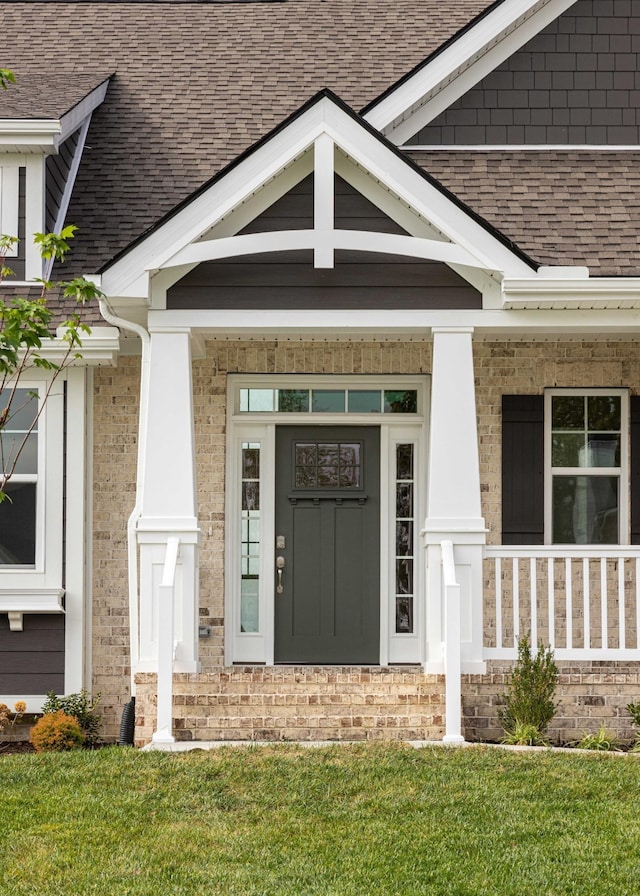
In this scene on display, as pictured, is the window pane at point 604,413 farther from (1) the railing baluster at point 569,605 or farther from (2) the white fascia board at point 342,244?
(2) the white fascia board at point 342,244

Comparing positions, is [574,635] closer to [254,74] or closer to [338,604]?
[338,604]

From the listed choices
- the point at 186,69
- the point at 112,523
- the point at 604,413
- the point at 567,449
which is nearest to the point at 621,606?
the point at 567,449

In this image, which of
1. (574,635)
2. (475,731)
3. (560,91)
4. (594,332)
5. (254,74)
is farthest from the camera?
(254,74)

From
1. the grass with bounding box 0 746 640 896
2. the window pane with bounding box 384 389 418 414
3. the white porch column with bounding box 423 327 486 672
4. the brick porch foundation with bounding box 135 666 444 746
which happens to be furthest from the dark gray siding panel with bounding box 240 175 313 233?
the grass with bounding box 0 746 640 896

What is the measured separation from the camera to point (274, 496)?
10.8 meters

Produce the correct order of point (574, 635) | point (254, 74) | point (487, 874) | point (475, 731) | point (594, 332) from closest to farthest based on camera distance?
point (487, 874) → point (475, 731) → point (594, 332) → point (574, 635) → point (254, 74)

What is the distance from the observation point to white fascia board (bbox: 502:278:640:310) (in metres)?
8.84

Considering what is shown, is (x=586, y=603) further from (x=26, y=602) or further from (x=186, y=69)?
(x=186, y=69)

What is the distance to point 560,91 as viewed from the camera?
11172 millimetres

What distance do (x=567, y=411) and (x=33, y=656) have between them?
5.03 meters

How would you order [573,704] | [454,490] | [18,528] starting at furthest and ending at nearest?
1. [18,528]
2. [454,490]
3. [573,704]

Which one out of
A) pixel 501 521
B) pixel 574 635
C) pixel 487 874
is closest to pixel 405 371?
pixel 501 521

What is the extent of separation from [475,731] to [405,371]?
338 centimetres

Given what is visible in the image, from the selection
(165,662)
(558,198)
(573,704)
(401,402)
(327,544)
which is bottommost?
(573,704)
